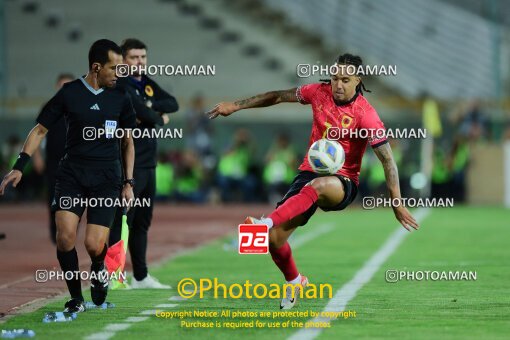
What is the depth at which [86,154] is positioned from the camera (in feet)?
33.6

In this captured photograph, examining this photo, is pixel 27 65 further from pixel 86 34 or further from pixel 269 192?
pixel 269 192

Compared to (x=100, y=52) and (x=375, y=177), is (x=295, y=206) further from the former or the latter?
(x=375, y=177)

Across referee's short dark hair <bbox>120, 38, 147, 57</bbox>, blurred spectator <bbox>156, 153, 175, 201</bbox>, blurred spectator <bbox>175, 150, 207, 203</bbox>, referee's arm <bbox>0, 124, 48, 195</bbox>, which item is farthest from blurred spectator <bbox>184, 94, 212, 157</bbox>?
referee's arm <bbox>0, 124, 48, 195</bbox>

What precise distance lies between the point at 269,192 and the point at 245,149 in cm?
135

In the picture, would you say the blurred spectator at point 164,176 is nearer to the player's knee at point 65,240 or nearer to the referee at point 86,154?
the referee at point 86,154

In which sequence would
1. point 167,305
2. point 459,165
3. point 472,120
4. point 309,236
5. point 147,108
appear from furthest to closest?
1. point 472,120
2. point 459,165
3. point 309,236
4. point 147,108
5. point 167,305

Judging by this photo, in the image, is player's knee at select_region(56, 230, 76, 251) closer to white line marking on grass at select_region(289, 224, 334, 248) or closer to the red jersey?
the red jersey

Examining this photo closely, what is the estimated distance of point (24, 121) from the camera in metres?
36.2

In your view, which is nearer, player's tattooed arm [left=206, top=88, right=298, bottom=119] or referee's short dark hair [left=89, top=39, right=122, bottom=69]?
referee's short dark hair [left=89, top=39, right=122, bottom=69]

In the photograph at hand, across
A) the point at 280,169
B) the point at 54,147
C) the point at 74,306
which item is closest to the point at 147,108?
the point at 74,306

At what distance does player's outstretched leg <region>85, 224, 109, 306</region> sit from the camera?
1025cm

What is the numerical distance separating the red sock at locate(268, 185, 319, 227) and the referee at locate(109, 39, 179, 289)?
2.31m

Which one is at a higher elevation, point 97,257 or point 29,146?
point 29,146

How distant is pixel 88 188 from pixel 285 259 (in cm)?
179
